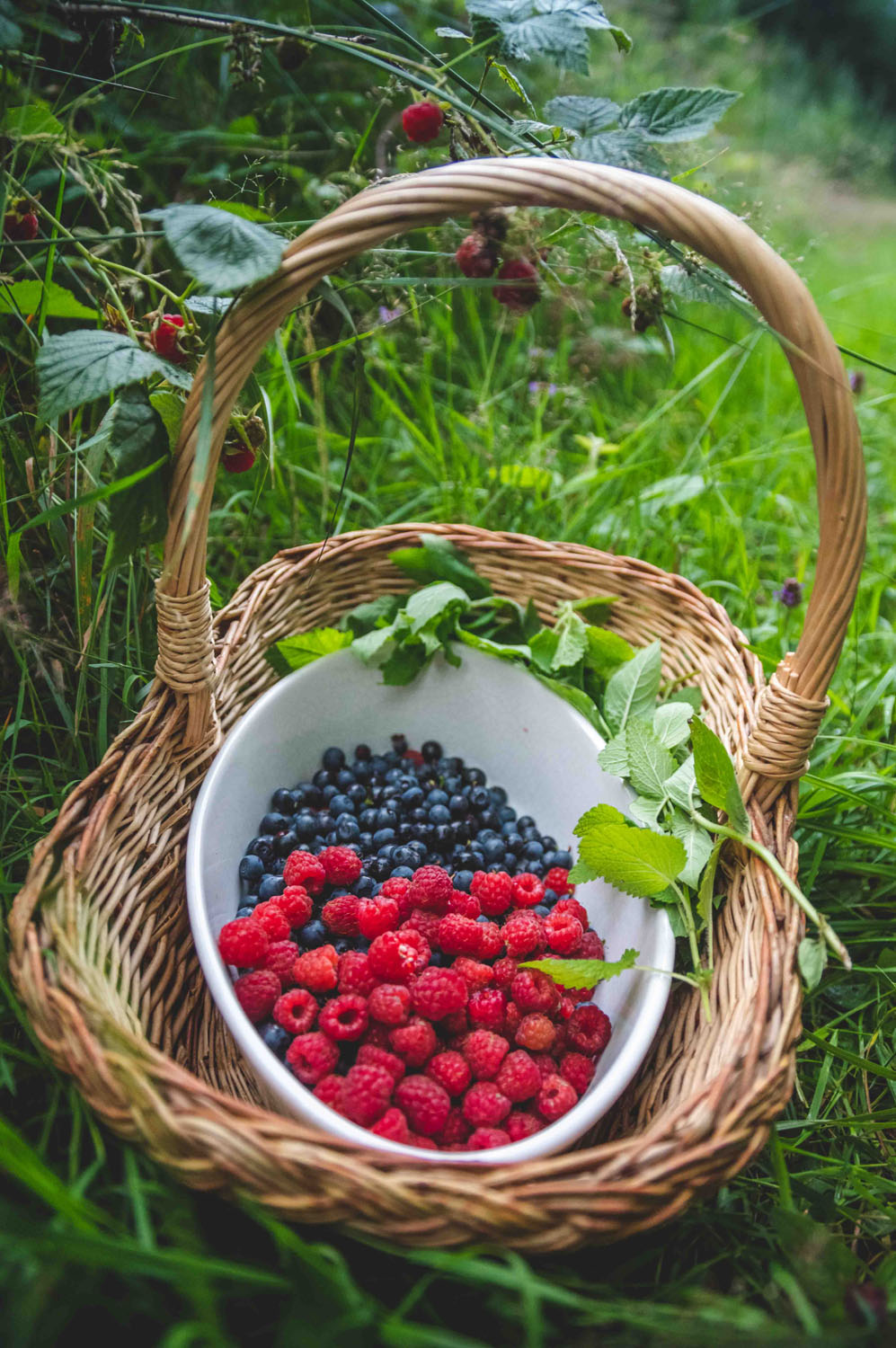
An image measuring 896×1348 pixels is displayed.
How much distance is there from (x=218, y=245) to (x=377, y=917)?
752 mm

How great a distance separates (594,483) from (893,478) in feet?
3.27

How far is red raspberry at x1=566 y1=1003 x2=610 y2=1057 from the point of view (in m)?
1.02

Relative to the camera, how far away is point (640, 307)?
0.99 meters

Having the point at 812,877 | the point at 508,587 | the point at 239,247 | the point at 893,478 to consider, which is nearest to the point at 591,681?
the point at 508,587

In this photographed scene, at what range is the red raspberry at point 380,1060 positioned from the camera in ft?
3.01

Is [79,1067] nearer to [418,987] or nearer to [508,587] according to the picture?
[418,987]

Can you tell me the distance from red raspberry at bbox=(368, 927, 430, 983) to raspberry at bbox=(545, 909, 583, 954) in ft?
0.58

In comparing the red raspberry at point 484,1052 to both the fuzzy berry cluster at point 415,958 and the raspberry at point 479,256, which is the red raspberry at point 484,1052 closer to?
the fuzzy berry cluster at point 415,958

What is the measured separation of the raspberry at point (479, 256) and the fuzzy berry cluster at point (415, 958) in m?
0.72

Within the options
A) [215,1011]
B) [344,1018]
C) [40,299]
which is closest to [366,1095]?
[344,1018]

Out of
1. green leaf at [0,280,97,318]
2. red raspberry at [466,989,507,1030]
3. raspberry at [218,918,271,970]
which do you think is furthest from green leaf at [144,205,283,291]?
red raspberry at [466,989,507,1030]

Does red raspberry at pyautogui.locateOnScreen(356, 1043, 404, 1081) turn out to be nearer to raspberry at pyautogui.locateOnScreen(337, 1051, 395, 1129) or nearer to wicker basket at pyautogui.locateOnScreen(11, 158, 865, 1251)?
raspberry at pyautogui.locateOnScreen(337, 1051, 395, 1129)

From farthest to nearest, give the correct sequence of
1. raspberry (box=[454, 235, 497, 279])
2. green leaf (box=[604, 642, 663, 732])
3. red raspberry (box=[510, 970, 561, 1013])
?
green leaf (box=[604, 642, 663, 732]) → red raspberry (box=[510, 970, 561, 1013]) → raspberry (box=[454, 235, 497, 279])

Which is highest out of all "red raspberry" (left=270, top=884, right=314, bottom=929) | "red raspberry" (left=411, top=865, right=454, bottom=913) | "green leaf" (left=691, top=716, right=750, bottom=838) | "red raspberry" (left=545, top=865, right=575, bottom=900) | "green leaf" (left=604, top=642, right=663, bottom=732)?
"green leaf" (left=604, top=642, right=663, bottom=732)
